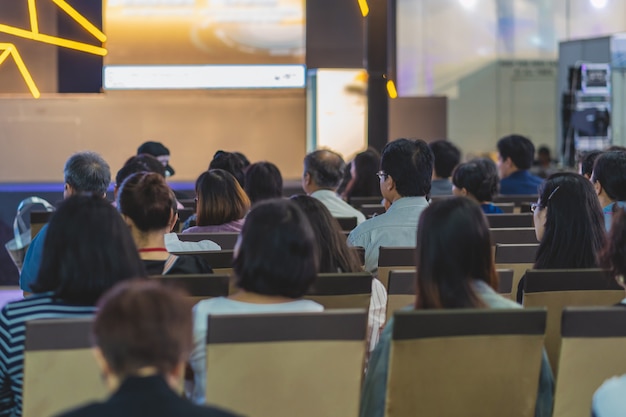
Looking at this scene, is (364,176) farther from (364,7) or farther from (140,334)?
(140,334)

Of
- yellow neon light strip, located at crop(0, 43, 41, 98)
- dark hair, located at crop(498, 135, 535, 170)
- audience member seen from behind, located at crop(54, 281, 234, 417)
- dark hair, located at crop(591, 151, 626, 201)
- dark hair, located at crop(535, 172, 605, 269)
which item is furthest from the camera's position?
yellow neon light strip, located at crop(0, 43, 41, 98)

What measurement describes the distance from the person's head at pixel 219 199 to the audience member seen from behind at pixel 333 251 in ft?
4.00

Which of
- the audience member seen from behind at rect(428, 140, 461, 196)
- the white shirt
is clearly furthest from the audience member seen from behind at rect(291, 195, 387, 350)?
the audience member seen from behind at rect(428, 140, 461, 196)


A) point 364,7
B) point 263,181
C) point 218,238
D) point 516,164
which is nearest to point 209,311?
point 218,238

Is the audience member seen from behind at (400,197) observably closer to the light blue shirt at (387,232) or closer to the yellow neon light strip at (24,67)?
the light blue shirt at (387,232)

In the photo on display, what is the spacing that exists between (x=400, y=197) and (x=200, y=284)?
1930 mm

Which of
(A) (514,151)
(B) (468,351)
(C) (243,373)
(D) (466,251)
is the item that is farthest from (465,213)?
(A) (514,151)

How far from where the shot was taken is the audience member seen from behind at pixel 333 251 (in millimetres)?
3570

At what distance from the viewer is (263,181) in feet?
19.4

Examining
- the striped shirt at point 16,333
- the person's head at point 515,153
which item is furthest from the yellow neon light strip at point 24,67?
the striped shirt at point 16,333

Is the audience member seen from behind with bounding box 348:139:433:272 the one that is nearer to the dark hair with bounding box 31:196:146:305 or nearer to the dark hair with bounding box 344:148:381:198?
the dark hair with bounding box 31:196:146:305

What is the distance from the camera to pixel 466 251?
2682 mm

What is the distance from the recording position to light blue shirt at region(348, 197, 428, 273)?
4.67 metres

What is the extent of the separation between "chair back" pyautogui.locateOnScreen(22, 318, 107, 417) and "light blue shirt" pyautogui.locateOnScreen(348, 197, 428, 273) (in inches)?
86.6
